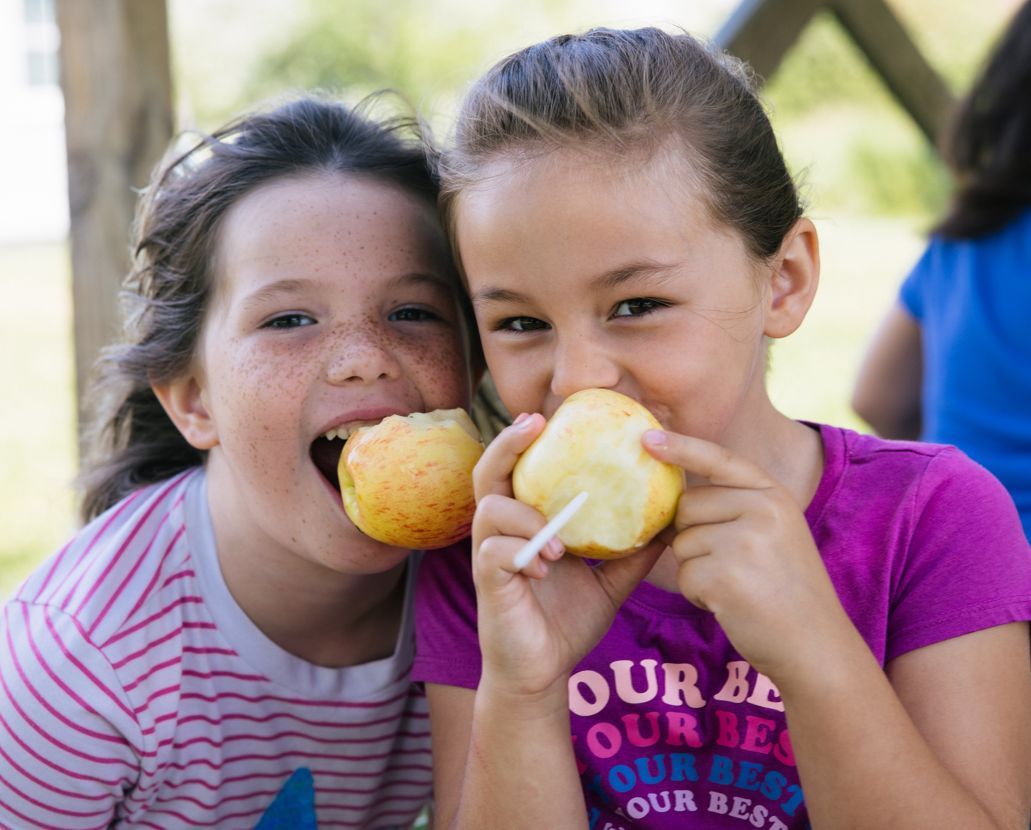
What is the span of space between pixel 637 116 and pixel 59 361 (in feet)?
26.8

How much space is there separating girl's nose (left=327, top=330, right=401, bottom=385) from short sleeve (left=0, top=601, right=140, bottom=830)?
0.62m

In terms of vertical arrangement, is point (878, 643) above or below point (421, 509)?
below

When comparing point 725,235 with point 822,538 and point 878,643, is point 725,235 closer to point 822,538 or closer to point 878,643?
point 822,538

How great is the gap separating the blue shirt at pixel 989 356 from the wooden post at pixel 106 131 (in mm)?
1926

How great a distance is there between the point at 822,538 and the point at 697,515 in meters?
0.37

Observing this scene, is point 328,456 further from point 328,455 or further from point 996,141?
point 996,141

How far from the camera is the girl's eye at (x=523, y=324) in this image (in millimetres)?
1771

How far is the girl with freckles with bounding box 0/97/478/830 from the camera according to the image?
2033 millimetres

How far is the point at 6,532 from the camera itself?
18.8 ft

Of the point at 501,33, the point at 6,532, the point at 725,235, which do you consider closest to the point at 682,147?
the point at 725,235

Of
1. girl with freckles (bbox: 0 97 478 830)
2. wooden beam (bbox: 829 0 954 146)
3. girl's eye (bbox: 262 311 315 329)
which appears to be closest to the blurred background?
wooden beam (bbox: 829 0 954 146)

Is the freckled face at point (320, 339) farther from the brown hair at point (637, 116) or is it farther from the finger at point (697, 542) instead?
the finger at point (697, 542)

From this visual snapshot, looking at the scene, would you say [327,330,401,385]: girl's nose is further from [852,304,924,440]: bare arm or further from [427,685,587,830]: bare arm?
[852,304,924,440]: bare arm

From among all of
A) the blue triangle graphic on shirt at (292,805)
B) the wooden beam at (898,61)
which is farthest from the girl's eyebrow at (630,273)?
the wooden beam at (898,61)
